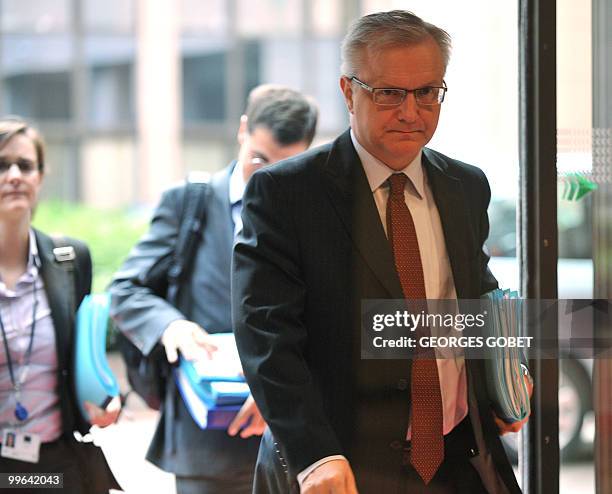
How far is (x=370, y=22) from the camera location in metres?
2.95

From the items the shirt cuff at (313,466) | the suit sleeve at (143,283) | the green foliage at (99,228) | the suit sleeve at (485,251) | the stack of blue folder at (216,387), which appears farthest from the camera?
the green foliage at (99,228)

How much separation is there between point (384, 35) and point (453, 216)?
53cm

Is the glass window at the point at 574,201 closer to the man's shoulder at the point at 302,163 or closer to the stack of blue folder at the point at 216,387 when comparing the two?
the man's shoulder at the point at 302,163

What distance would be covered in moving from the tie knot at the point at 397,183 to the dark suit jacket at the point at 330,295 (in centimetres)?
8

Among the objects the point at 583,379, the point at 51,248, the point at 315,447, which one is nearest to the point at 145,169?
the point at 51,248

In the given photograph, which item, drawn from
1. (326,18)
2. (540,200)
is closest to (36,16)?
(326,18)

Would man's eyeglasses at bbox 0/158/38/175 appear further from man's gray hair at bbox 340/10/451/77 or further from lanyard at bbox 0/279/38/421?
man's gray hair at bbox 340/10/451/77

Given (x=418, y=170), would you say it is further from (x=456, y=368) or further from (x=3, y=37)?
(x=3, y=37)

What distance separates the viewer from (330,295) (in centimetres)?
289

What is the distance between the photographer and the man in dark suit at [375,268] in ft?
9.18

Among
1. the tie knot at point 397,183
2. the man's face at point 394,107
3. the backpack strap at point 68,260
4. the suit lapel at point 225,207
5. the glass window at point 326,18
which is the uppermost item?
the glass window at point 326,18

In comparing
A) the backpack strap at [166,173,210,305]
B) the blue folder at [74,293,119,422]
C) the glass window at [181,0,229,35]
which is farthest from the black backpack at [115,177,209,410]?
the glass window at [181,0,229,35]

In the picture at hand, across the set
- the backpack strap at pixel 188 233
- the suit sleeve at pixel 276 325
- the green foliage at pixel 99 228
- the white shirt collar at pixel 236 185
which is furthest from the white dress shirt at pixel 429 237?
the green foliage at pixel 99 228

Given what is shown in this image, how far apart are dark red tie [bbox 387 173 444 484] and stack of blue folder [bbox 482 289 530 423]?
22 centimetres
